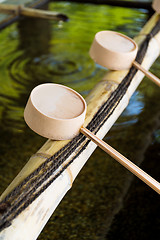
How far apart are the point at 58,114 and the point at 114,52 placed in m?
0.89

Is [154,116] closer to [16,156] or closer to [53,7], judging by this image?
[16,156]

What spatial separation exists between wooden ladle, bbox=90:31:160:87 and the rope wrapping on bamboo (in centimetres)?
37

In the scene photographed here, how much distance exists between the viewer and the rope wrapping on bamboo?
4.50 ft

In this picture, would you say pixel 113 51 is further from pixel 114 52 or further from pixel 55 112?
pixel 55 112

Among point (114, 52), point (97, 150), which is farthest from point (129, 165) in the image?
point (97, 150)

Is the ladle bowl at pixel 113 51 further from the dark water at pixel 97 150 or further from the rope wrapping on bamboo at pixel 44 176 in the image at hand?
the dark water at pixel 97 150

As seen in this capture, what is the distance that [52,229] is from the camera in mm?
2090

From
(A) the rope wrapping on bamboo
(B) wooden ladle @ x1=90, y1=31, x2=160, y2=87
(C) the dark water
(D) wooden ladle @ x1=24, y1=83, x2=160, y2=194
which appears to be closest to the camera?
(A) the rope wrapping on bamboo

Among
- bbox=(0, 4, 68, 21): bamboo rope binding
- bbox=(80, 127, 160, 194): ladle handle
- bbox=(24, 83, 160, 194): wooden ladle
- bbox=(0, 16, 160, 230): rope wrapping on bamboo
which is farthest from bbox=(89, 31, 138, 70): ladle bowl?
bbox=(0, 4, 68, 21): bamboo rope binding

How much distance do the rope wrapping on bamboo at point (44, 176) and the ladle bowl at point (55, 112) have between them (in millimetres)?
90

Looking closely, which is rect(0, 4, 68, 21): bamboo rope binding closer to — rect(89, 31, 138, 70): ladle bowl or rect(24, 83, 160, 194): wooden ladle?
rect(89, 31, 138, 70): ladle bowl

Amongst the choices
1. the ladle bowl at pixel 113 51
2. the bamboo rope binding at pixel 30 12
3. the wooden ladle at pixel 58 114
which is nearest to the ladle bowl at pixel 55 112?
the wooden ladle at pixel 58 114

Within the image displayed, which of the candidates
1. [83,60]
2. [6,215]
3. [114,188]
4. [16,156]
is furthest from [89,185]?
[83,60]

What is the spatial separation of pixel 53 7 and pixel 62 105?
490cm
